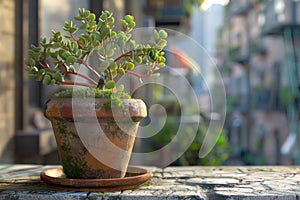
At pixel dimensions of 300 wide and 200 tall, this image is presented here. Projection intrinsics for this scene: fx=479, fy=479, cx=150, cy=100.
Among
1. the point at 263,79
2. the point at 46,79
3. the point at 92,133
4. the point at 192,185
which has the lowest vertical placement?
the point at 192,185

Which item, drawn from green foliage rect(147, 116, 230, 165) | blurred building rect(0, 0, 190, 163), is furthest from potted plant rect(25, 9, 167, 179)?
green foliage rect(147, 116, 230, 165)

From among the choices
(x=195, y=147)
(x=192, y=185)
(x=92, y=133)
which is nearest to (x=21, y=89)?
(x=92, y=133)

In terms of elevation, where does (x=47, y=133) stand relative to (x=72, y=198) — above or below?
above

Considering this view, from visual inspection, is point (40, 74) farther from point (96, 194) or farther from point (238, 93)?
point (238, 93)

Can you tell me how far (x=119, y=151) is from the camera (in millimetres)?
2178

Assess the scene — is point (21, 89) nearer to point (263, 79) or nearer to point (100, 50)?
point (100, 50)

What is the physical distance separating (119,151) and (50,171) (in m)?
0.44

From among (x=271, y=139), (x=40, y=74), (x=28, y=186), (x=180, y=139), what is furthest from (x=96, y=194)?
(x=271, y=139)

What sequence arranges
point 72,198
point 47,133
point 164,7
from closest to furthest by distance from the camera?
point 72,198, point 47,133, point 164,7

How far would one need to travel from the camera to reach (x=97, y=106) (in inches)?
82.3

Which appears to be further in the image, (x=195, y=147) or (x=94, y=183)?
(x=195, y=147)

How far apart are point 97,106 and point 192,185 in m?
0.59

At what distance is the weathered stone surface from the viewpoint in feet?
6.55

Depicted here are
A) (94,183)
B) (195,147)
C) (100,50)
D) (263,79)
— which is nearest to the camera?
(94,183)
